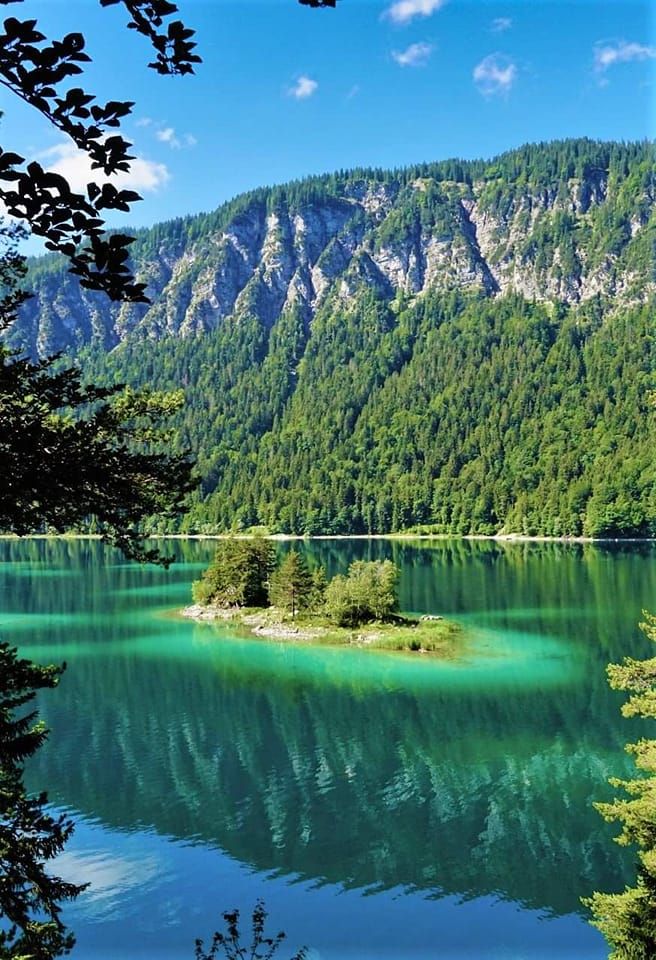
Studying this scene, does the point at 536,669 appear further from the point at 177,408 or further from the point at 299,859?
the point at 177,408

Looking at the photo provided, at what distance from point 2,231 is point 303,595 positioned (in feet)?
204

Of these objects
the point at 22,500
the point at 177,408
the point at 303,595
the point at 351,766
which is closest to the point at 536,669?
the point at 351,766

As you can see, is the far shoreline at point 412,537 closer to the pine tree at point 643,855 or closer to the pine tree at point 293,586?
the pine tree at point 293,586

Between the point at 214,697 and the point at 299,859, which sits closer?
the point at 299,859

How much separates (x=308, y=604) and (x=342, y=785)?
116 ft

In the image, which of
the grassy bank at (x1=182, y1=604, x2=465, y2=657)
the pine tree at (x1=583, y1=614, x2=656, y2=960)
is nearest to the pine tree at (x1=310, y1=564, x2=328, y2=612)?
the grassy bank at (x1=182, y1=604, x2=465, y2=657)

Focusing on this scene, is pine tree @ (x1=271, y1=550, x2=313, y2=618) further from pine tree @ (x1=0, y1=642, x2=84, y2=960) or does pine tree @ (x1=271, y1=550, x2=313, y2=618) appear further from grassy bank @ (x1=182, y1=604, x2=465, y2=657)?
pine tree @ (x1=0, y1=642, x2=84, y2=960)

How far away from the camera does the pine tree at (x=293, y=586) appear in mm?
67438

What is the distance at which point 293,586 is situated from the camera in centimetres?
6775

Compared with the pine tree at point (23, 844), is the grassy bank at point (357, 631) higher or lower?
lower

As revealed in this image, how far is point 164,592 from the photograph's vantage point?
91438 mm

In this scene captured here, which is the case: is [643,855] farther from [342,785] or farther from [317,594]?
[317,594]

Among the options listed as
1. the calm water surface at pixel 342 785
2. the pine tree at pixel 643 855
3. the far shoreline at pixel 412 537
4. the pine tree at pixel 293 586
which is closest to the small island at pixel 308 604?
the pine tree at pixel 293 586

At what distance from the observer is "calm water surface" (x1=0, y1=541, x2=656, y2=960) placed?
77.9ft
